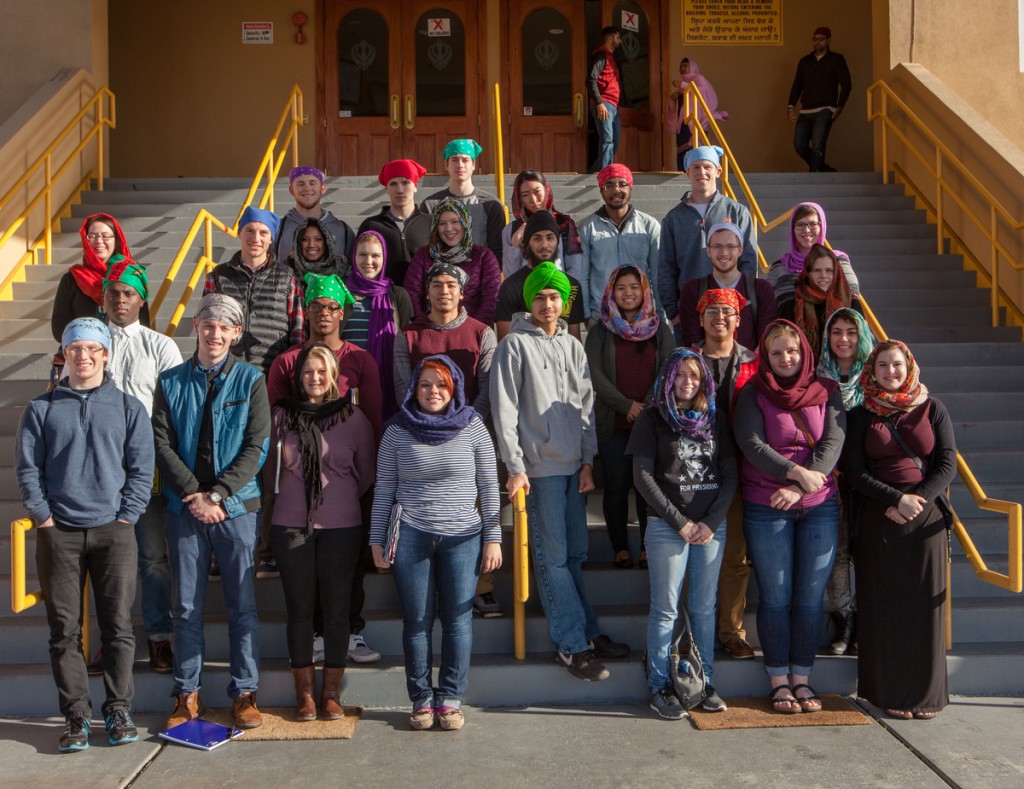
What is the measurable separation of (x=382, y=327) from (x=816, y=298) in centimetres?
225

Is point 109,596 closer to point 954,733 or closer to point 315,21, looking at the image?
point 954,733

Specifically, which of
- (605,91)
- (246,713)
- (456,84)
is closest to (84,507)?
(246,713)

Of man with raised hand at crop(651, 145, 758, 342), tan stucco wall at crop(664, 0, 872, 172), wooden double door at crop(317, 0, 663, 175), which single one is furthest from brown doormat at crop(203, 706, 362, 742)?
tan stucco wall at crop(664, 0, 872, 172)

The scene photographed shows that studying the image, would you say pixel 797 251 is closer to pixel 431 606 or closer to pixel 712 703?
pixel 712 703

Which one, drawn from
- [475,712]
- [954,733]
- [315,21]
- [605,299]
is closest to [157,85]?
[315,21]

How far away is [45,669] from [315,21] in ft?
29.1

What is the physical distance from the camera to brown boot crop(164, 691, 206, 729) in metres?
4.49

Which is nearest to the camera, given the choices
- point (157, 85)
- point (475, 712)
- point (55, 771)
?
point (55, 771)

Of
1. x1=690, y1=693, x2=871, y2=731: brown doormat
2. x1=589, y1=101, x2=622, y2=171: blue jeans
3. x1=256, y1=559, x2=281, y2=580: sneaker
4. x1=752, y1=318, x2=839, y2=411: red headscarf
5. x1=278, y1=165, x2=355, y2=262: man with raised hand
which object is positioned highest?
x1=589, y1=101, x2=622, y2=171: blue jeans

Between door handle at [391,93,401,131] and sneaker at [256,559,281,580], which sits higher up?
door handle at [391,93,401,131]

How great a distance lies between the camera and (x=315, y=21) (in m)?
11.8

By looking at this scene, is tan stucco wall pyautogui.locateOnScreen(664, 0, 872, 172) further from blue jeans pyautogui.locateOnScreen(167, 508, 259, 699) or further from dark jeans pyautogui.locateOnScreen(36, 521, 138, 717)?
dark jeans pyautogui.locateOnScreen(36, 521, 138, 717)

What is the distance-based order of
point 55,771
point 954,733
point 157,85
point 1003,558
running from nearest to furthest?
1. point 55,771
2. point 954,733
3. point 1003,558
4. point 157,85

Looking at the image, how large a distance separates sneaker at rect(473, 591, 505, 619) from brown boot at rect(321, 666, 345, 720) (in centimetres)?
79
